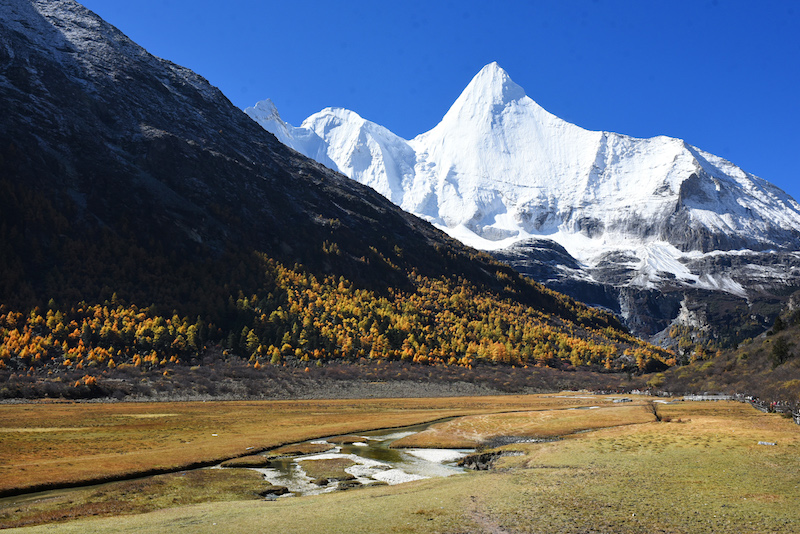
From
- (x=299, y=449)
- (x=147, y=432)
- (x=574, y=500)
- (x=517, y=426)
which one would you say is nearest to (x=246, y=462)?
(x=299, y=449)

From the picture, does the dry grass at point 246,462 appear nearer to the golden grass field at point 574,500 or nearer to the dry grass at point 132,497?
the dry grass at point 132,497

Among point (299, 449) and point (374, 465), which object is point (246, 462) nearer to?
point (299, 449)

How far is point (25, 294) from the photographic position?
495 feet

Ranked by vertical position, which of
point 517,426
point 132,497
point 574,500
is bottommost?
point 132,497

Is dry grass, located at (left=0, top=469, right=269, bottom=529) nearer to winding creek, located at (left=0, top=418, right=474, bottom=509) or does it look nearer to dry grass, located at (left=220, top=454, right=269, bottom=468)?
winding creek, located at (left=0, top=418, right=474, bottom=509)

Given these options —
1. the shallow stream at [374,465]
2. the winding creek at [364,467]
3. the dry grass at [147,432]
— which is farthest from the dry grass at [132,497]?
the dry grass at [147,432]

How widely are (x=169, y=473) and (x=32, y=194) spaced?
7075 inches

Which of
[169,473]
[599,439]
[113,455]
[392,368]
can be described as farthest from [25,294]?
[599,439]

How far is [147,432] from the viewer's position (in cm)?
6600

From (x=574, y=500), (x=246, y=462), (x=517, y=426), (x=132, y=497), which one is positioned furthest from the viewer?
(x=517, y=426)

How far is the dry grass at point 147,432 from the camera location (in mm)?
44375

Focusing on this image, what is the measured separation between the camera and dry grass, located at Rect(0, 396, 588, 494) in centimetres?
4438

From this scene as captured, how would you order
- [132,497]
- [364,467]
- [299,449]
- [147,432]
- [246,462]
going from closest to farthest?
[132,497]
[364,467]
[246,462]
[299,449]
[147,432]

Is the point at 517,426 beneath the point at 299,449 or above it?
above
